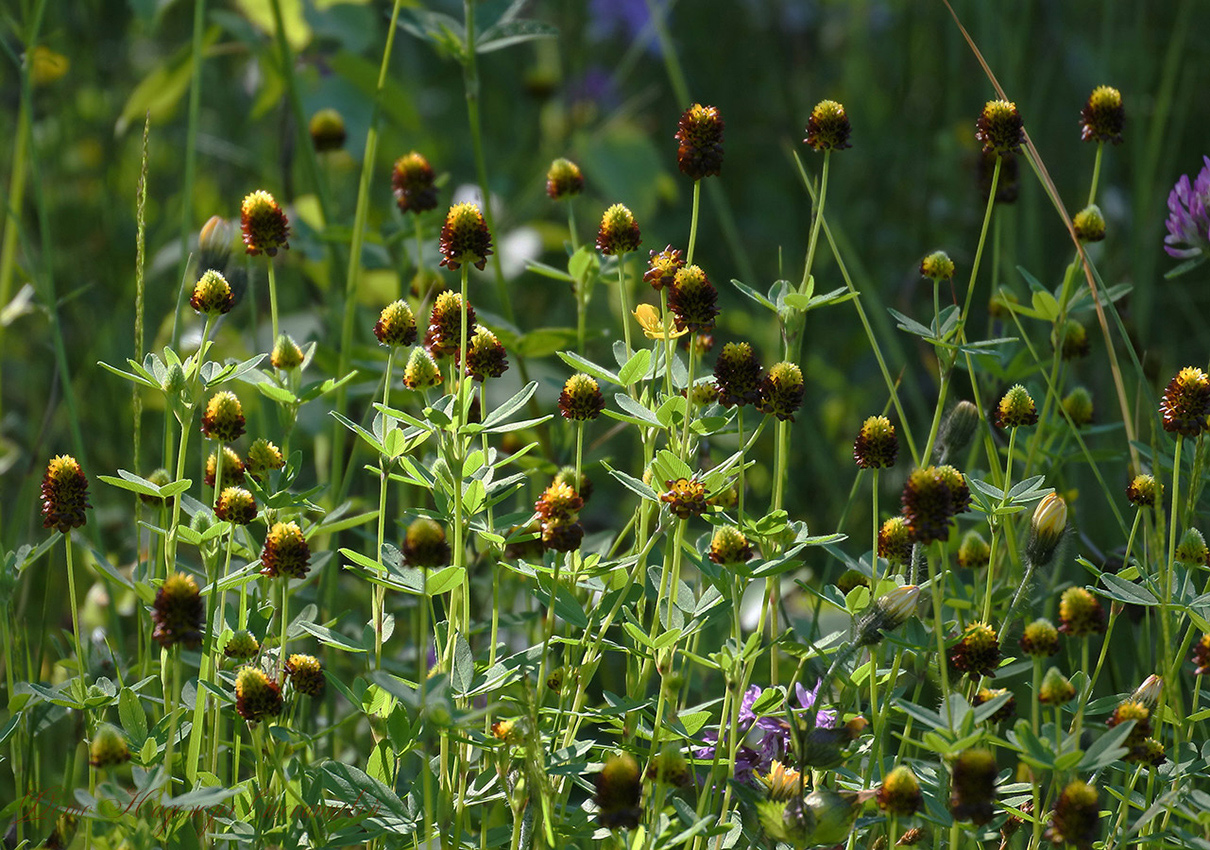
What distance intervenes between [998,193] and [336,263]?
78 centimetres

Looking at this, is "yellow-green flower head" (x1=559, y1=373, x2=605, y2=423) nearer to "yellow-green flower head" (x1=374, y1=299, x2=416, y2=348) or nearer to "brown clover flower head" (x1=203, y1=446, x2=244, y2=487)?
"yellow-green flower head" (x1=374, y1=299, x2=416, y2=348)

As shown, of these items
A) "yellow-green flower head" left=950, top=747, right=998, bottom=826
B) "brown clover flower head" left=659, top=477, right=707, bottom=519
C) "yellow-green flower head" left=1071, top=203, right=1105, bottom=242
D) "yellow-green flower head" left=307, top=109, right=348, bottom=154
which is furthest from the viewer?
"yellow-green flower head" left=307, top=109, right=348, bottom=154

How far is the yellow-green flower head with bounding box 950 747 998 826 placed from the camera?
2.32ft

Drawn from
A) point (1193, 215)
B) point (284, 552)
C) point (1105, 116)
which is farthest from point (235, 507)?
point (1193, 215)

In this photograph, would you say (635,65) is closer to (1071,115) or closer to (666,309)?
(1071,115)

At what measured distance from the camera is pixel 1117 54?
8.60ft

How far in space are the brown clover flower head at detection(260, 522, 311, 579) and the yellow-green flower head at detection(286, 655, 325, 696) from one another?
74 mm

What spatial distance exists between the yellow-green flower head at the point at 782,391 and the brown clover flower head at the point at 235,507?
1.17 feet

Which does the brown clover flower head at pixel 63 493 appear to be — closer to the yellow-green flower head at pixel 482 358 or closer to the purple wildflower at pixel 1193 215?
the yellow-green flower head at pixel 482 358

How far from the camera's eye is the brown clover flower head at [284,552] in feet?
2.78

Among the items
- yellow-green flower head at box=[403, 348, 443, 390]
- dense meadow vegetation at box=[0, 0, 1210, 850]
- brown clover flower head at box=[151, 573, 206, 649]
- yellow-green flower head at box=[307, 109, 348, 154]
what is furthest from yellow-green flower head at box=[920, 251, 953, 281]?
yellow-green flower head at box=[307, 109, 348, 154]

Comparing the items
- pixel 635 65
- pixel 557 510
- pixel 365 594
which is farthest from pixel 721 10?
pixel 557 510

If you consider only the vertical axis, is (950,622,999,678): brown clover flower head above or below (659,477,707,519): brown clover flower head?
below

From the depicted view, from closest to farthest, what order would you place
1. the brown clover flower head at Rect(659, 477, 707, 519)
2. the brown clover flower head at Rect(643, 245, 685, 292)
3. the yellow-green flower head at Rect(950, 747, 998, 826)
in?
the yellow-green flower head at Rect(950, 747, 998, 826) < the brown clover flower head at Rect(659, 477, 707, 519) < the brown clover flower head at Rect(643, 245, 685, 292)
